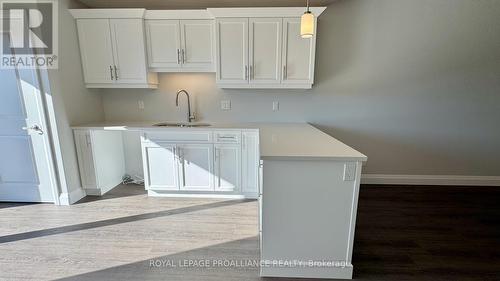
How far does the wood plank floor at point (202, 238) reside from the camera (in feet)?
5.81

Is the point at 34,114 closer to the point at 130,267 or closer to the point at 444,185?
the point at 130,267

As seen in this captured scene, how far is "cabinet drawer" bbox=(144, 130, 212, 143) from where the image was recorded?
109 inches

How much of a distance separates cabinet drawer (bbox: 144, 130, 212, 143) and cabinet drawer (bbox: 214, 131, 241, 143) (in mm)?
A: 82

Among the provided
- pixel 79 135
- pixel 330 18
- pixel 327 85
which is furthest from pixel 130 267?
pixel 330 18

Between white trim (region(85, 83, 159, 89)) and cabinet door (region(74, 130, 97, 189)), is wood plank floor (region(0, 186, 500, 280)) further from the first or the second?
white trim (region(85, 83, 159, 89))

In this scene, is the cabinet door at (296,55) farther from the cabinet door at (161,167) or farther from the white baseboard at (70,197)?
the white baseboard at (70,197)

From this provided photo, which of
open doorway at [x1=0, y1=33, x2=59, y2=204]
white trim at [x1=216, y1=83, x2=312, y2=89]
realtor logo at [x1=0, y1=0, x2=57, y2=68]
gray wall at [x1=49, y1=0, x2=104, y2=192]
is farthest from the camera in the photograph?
white trim at [x1=216, y1=83, x2=312, y2=89]

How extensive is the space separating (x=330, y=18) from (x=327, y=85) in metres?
0.82

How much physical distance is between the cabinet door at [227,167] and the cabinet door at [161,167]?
20.0 inches

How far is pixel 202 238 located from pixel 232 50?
206 centimetres

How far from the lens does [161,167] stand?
2873 mm

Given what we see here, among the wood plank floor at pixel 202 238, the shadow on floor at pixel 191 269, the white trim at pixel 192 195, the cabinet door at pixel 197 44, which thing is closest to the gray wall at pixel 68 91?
the wood plank floor at pixel 202 238

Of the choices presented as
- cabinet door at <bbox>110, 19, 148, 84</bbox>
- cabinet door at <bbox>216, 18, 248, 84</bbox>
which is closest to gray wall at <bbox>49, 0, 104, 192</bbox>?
cabinet door at <bbox>110, 19, 148, 84</bbox>

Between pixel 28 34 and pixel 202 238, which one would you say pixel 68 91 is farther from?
pixel 202 238
